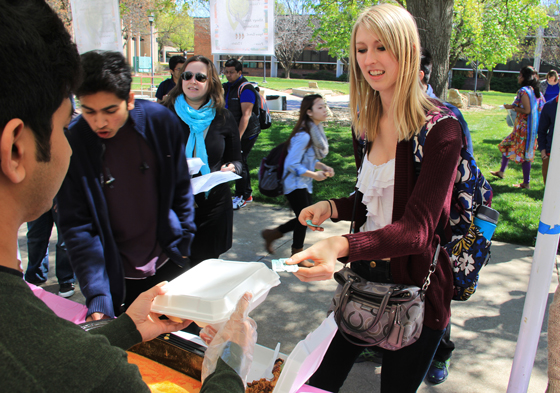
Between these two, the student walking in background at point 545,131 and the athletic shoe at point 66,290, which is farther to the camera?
the student walking in background at point 545,131

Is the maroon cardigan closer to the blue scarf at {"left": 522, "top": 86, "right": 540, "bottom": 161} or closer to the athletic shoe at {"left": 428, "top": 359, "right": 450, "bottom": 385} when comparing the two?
the athletic shoe at {"left": 428, "top": 359, "right": 450, "bottom": 385}

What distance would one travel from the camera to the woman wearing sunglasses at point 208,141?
304cm

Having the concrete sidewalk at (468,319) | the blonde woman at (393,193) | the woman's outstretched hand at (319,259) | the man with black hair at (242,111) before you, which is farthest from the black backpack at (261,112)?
the woman's outstretched hand at (319,259)

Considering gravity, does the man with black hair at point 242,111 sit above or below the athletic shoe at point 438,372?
above

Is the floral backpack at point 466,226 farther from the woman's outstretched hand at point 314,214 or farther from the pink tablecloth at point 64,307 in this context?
the pink tablecloth at point 64,307

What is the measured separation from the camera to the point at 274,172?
451cm

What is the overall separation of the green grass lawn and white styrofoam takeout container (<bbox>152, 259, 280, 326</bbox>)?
4.59 metres

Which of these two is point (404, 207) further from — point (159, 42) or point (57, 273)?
point (159, 42)

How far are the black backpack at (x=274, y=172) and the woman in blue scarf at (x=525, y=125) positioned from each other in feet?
15.9

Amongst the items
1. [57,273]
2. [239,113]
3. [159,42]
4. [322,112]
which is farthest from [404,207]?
[159,42]

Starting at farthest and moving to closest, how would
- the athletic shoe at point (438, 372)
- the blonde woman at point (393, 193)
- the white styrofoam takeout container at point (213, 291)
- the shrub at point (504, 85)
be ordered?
the shrub at point (504, 85), the athletic shoe at point (438, 372), the blonde woman at point (393, 193), the white styrofoam takeout container at point (213, 291)

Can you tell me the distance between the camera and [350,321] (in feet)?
5.75

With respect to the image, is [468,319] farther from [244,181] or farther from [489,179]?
[489,179]

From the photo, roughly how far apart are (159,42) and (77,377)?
62926 mm
